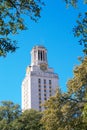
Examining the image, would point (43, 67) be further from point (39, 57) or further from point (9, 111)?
point (9, 111)

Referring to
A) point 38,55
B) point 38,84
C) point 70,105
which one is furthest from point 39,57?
point 70,105

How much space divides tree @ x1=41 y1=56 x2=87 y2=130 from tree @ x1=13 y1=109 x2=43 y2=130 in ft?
65.8

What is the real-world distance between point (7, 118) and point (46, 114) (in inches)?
1091

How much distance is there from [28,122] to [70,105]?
84.4 ft

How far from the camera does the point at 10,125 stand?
73.1 metres

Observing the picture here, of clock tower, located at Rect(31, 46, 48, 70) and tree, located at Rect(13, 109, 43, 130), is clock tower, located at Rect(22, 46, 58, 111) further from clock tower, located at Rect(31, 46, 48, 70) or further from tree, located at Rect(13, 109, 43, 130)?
tree, located at Rect(13, 109, 43, 130)

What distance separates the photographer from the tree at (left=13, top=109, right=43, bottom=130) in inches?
2813

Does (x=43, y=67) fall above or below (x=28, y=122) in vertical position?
above

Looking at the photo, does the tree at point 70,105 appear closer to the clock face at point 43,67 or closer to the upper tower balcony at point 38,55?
the clock face at point 43,67

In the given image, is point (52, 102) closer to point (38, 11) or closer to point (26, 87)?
point (38, 11)

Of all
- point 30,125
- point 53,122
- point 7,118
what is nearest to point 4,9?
point 53,122

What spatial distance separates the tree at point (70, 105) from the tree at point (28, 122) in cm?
2005

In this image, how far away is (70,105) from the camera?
49.3m

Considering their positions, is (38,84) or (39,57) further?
(39,57)
